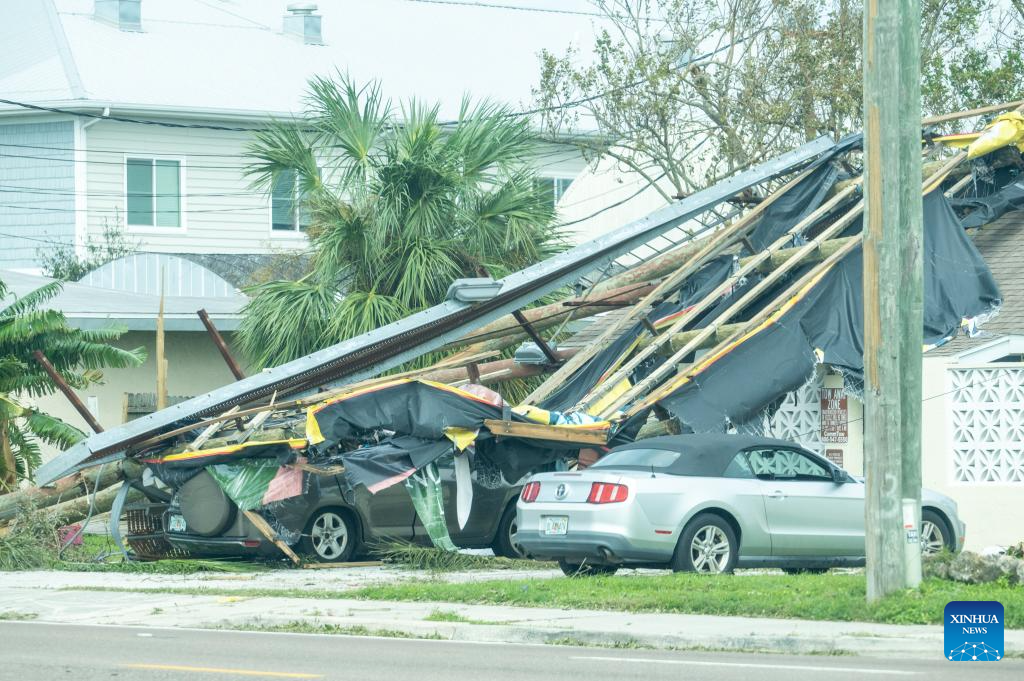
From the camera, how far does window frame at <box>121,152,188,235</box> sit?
3853cm

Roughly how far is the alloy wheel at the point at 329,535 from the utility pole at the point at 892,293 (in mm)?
7643

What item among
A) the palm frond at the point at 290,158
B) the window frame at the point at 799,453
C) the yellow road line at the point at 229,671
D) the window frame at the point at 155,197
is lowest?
the yellow road line at the point at 229,671

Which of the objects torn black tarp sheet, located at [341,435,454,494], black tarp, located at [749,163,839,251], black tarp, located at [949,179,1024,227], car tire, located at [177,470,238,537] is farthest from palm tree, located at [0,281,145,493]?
black tarp, located at [949,179,1024,227]

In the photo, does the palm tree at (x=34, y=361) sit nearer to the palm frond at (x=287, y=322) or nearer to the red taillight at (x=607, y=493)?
the palm frond at (x=287, y=322)

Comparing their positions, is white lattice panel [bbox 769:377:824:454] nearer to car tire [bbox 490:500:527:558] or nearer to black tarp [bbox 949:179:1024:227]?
car tire [bbox 490:500:527:558]

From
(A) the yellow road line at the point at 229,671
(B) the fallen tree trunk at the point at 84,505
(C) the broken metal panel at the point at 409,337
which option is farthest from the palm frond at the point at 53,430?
(A) the yellow road line at the point at 229,671

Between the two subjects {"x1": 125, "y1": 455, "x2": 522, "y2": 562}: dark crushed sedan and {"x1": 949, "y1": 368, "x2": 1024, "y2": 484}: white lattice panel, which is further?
{"x1": 949, "y1": 368, "x2": 1024, "y2": 484}: white lattice panel

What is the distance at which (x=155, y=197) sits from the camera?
39094 mm

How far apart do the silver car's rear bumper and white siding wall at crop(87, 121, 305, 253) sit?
24.2 metres

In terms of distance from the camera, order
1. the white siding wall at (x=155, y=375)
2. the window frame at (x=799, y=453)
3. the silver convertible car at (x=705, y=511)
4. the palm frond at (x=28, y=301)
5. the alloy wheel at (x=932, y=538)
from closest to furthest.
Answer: the silver convertible car at (x=705, y=511) → the window frame at (x=799, y=453) → the alloy wheel at (x=932, y=538) → the palm frond at (x=28, y=301) → the white siding wall at (x=155, y=375)

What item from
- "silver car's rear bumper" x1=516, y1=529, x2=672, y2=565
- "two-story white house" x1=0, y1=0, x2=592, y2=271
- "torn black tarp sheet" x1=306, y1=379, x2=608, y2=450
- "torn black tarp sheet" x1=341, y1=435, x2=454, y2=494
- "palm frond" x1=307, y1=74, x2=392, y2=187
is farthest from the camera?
"two-story white house" x1=0, y1=0, x2=592, y2=271

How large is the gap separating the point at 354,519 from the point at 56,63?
81.8ft

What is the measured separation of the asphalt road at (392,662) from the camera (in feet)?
31.3

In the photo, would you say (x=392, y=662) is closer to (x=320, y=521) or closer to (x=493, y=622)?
(x=493, y=622)
